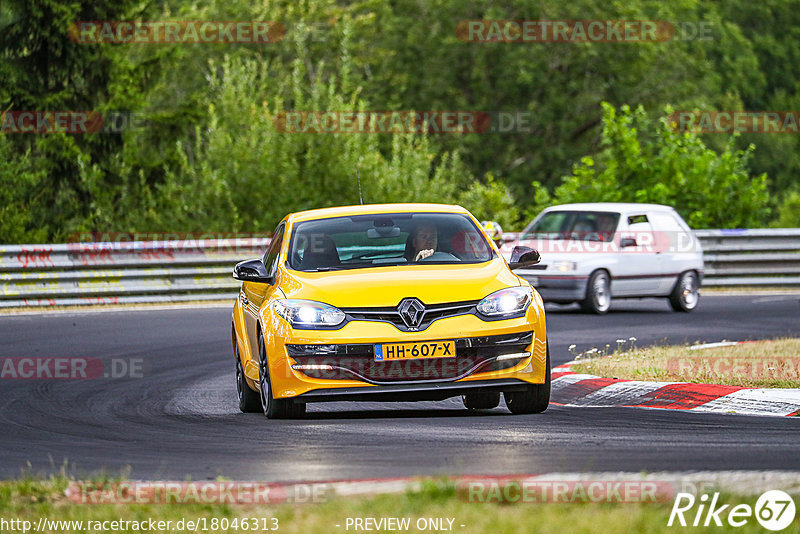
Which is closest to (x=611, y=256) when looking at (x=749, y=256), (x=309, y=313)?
(x=749, y=256)

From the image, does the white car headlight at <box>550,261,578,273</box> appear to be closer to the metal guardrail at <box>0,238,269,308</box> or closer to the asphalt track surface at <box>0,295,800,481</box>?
the metal guardrail at <box>0,238,269,308</box>

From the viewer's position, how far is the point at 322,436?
367 inches

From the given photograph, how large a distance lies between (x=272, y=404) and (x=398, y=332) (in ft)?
3.67

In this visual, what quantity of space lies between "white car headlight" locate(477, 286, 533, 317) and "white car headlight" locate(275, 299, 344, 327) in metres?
0.93

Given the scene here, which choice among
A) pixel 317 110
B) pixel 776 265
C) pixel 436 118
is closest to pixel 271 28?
pixel 436 118

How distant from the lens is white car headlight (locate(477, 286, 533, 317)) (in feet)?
32.9

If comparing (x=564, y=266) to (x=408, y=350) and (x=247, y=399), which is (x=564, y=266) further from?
(x=408, y=350)

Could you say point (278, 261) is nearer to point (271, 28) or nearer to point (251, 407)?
point (251, 407)

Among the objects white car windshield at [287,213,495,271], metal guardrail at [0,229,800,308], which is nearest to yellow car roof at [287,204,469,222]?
white car windshield at [287,213,495,271]

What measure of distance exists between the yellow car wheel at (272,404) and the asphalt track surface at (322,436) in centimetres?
8

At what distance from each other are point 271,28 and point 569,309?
35884mm

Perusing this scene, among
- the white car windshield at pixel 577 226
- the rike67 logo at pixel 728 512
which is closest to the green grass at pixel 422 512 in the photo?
the rike67 logo at pixel 728 512

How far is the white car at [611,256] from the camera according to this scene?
21.9 m

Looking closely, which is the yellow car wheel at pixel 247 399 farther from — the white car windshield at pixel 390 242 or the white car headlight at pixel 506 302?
the white car headlight at pixel 506 302
